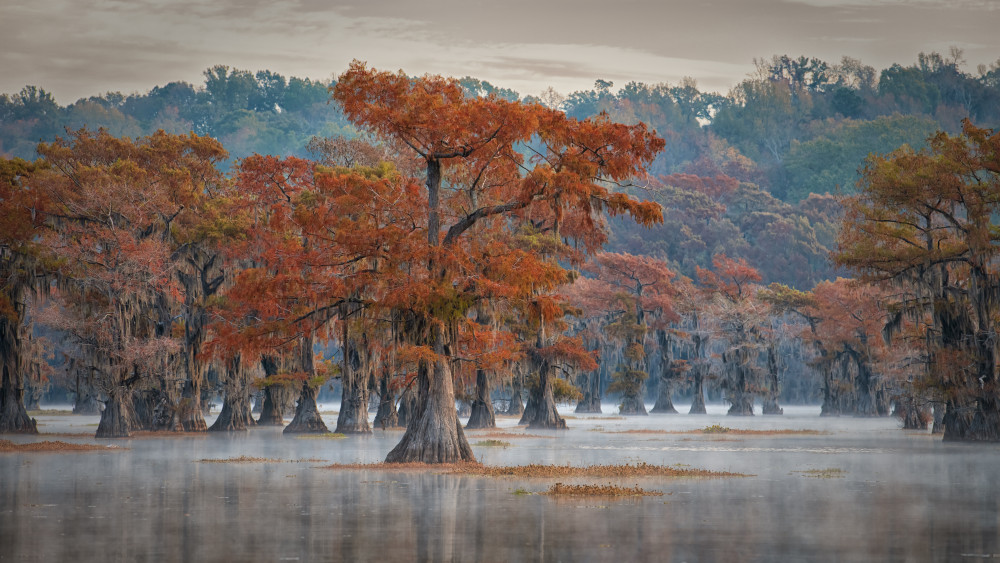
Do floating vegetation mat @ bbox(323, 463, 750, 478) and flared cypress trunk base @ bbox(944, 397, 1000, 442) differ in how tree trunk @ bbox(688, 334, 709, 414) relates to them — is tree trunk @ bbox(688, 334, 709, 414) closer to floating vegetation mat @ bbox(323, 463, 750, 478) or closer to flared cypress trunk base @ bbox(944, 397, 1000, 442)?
flared cypress trunk base @ bbox(944, 397, 1000, 442)

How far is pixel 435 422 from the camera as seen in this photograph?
2705 centimetres

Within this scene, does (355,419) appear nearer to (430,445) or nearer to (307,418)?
(307,418)

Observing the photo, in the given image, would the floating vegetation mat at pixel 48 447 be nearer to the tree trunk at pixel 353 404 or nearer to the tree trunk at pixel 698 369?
the tree trunk at pixel 353 404

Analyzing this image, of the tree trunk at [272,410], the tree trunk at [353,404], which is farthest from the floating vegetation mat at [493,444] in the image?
the tree trunk at [272,410]

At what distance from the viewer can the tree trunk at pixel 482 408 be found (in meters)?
51.4

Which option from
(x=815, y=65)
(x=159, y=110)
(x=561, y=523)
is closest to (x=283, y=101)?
(x=159, y=110)

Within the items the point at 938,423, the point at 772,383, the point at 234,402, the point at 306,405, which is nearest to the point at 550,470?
the point at 306,405

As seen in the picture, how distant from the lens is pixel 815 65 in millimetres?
151500

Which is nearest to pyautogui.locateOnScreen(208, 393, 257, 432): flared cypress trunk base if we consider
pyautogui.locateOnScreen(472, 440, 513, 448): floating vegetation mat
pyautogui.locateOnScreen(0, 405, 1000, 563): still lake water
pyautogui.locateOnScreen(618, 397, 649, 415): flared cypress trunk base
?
pyautogui.locateOnScreen(472, 440, 513, 448): floating vegetation mat

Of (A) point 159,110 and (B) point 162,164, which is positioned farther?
(A) point 159,110

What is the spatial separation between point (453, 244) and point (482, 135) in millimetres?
2907

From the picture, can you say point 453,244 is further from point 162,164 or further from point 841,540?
point 162,164

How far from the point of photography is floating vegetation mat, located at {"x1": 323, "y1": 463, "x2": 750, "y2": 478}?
2370cm

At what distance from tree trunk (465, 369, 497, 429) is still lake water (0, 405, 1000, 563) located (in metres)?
21.1
